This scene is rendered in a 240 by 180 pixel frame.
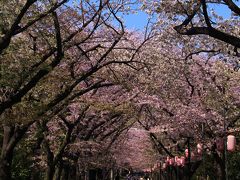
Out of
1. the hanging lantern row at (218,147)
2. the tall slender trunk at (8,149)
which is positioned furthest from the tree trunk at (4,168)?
the hanging lantern row at (218,147)

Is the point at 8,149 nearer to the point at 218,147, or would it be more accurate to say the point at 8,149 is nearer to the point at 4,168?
the point at 4,168

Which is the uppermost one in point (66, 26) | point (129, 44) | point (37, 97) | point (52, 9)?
point (129, 44)

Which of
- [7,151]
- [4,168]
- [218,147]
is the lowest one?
[4,168]

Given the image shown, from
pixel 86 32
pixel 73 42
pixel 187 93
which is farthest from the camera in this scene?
pixel 187 93

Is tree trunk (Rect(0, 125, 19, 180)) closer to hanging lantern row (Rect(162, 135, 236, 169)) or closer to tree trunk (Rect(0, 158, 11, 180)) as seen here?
tree trunk (Rect(0, 158, 11, 180))

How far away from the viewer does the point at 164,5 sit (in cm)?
1176

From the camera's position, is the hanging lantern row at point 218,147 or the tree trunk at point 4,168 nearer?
the tree trunk at point 4,168

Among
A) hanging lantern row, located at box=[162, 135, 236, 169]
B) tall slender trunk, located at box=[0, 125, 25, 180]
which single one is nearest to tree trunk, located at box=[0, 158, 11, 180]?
tall slender trunk, located at box=[0, 125, 25, 180]

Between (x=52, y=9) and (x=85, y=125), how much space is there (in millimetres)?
15036

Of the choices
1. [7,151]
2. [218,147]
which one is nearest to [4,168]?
[7,151]

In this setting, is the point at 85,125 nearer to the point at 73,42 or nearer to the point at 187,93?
the point at 187,93

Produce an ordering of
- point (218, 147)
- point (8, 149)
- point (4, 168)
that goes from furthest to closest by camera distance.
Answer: point (218, 147), point (4, 168), point (8, 149)

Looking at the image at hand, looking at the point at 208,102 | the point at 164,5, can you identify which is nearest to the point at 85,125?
the point at 208,102

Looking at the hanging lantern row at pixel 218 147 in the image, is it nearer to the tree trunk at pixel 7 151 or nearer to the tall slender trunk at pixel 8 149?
the tall slender trunk at pixel 8 149
